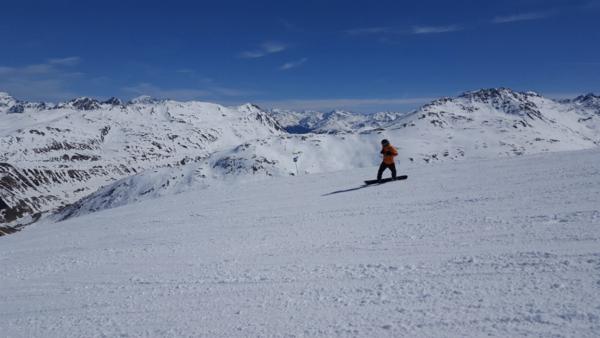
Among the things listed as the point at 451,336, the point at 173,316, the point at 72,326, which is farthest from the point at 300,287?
the point at 72,326

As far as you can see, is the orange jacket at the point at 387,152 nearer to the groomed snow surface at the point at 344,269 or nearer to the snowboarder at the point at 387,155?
the snowboarder at the point at 387,155

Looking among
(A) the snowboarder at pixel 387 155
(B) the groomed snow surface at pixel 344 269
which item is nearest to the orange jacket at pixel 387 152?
(A) the snowboarder at pixel 387 155

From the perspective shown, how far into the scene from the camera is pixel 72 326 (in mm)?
7484

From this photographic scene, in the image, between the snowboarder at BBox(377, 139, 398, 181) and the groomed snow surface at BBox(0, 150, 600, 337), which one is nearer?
the groomed snow surface at BBox(0, 150, 600, 337)

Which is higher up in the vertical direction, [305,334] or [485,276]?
[485,276]

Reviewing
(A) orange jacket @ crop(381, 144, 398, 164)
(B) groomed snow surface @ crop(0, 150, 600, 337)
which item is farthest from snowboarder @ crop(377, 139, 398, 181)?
(B) groomed snow surface @ crop(0, 150, 600, 337)

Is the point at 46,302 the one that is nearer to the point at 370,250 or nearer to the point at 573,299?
the point at 370,250

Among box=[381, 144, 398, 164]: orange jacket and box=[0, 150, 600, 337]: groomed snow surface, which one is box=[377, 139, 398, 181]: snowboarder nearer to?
box=[381, 144, 398, 164]: orange jacket

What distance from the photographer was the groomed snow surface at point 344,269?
20.1ft

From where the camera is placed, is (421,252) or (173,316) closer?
(173,316)

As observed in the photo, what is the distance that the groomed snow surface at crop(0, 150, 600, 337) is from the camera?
6133 mm

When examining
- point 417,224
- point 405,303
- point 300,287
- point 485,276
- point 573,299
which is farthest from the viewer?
point 417,224

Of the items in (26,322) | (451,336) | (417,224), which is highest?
(417,224)

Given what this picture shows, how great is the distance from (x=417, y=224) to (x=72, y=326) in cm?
835
